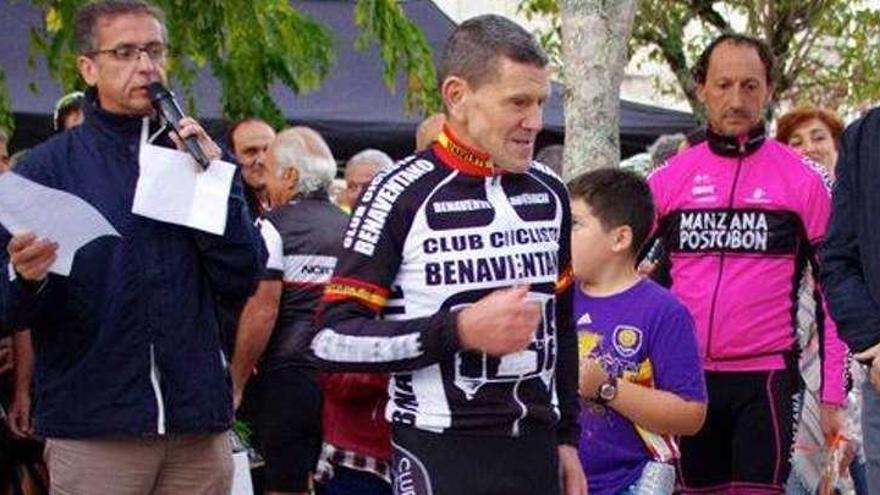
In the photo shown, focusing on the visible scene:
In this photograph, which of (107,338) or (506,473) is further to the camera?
(107,338)

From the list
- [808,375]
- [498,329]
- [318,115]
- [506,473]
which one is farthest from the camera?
[318,115]

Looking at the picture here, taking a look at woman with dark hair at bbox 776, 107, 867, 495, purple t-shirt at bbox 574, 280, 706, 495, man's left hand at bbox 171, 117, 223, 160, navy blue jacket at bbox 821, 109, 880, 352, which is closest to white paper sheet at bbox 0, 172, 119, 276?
man's left hand at bbox 171, 117, 223, 160

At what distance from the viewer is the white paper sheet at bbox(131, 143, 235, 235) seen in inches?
215

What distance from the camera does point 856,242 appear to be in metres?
6.02

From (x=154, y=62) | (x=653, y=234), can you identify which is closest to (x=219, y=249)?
(x=154, y=62)

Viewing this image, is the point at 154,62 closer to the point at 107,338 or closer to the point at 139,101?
the point at 139,101

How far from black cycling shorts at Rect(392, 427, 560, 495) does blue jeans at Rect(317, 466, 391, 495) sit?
1677 millimetres

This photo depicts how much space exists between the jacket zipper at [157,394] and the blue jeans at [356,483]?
4.14 ft

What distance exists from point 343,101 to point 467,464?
10.8m

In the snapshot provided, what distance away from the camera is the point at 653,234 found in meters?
7.11

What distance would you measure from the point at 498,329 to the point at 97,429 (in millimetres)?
1513

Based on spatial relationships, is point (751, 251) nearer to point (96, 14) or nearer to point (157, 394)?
point (157, 394)

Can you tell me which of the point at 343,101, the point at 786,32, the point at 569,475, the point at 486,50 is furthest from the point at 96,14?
the point at 786,32

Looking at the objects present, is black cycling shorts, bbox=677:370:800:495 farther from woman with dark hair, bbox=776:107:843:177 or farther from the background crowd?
woman with dark hair, bbox=776:107:843:177
